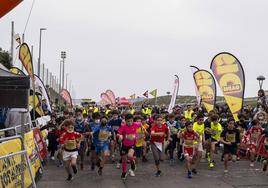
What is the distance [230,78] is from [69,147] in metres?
9.26

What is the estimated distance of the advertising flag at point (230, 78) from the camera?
17734 millimetres

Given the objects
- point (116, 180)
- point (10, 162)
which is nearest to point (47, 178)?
point (116, 180)

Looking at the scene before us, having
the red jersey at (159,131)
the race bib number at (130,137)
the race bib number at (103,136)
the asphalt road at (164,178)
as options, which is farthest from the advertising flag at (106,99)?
the race bib number at (130,137)

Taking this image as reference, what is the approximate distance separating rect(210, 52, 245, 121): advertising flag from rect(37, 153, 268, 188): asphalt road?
453 cm

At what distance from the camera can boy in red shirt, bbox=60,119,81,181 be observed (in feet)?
36.6

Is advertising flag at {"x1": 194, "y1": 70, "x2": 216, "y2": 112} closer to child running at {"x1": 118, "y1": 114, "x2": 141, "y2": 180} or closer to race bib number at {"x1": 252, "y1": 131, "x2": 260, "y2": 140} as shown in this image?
race bib number at {"x1": 252, "y1": 131, "x2": 260, "y2": 140}

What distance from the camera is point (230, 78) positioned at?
18203mm

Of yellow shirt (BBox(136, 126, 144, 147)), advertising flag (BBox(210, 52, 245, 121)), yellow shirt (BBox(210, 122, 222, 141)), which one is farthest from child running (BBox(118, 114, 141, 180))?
advertising flag (BBox(210, 52, 245, 121))

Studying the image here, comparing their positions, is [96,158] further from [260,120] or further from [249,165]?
[260,120]

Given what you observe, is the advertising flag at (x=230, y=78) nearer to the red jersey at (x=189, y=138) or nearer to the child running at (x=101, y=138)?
the red jersey at (x=189, y=138)

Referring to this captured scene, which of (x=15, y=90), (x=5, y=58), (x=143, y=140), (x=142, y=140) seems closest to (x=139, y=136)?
(x=142, y=140)

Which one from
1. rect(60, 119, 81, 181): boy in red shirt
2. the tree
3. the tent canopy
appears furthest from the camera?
the tree

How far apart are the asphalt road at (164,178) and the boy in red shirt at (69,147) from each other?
39cm

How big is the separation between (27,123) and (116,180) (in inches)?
112
